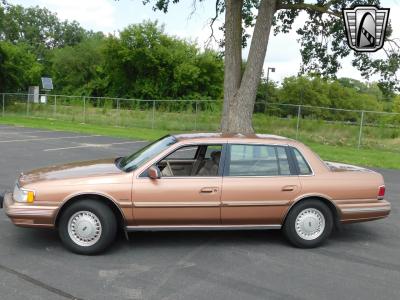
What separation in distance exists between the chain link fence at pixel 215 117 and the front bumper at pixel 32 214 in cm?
1707

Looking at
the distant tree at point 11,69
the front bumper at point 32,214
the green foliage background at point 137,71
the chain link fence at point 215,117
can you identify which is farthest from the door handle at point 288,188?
the distant tree at point 11,69

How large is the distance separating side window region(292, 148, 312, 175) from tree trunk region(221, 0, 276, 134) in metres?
9.81

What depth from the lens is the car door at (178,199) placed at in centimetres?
547

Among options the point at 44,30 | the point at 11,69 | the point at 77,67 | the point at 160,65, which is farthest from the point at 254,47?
the point at 44,30

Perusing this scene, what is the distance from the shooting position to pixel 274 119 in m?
23.7

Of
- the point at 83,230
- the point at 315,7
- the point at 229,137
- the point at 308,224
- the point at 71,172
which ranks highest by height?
the point at 315,7

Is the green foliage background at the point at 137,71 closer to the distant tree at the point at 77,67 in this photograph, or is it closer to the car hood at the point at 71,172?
the distant tree at the point at 77,67

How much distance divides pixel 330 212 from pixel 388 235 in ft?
4.32

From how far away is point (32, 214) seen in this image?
5.27 metres

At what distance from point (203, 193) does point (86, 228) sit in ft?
4.58

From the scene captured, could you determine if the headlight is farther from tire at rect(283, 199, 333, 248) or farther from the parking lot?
tire at rect(283, 199, 333, 248)

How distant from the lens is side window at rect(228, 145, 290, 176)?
19.0 feet

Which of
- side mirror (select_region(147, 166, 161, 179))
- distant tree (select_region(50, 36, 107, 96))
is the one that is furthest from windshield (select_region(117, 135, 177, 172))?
distant tree (select_region(50, 36, 107, 96))

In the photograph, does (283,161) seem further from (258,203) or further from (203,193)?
(203,193)
